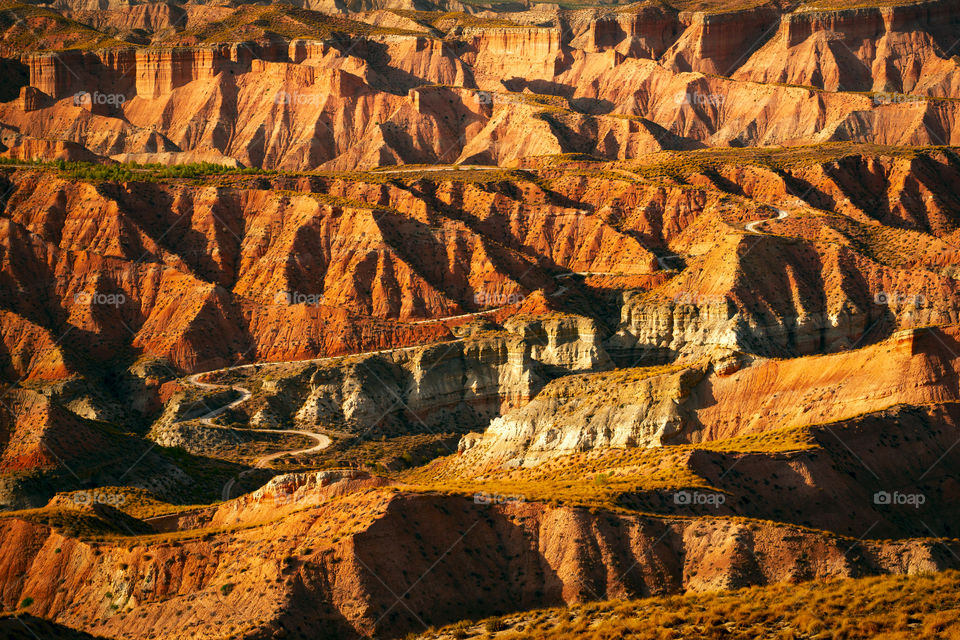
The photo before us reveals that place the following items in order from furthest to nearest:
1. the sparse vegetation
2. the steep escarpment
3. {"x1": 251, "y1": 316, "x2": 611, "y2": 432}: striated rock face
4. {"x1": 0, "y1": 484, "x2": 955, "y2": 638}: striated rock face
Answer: {"x1": 251, "y1": 316, "x2": 611, "y2": 432}: striated rock face < the steep escarpment < {"x1": 0, "y1": 484, "x2": 955, "y2": 638}: striated rock face < the sparse vegetation

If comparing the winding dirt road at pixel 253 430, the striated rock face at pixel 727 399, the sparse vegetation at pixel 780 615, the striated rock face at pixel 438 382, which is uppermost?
the sparse vegetation at pixel 780 615

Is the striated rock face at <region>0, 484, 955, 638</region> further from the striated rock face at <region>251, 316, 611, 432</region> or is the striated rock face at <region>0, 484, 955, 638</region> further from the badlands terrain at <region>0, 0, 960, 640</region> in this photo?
the striated rock face at <region>251, 316, 611, 432</region>

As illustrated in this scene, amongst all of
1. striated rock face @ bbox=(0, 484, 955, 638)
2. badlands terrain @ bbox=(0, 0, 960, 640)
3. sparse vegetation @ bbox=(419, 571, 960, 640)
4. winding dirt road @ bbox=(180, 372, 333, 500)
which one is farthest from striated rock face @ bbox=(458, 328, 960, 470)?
sparse vegetation @ bbox=(419, 571, 960, 640)

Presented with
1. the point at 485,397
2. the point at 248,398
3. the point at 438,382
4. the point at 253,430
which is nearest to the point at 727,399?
the point at 485,397

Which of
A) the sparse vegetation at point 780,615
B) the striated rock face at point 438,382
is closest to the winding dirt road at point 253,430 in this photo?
the striated rock face at point 438,382

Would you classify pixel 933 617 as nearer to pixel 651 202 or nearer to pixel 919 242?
pixel 919 242

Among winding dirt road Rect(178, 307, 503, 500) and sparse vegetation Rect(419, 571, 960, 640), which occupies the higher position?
sparse vegetation Rect(419, 571, 960, 640)

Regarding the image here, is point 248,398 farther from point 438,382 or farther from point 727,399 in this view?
point 727,399

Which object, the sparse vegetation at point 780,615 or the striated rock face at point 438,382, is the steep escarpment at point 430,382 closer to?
the striated rock face at point 438,382
